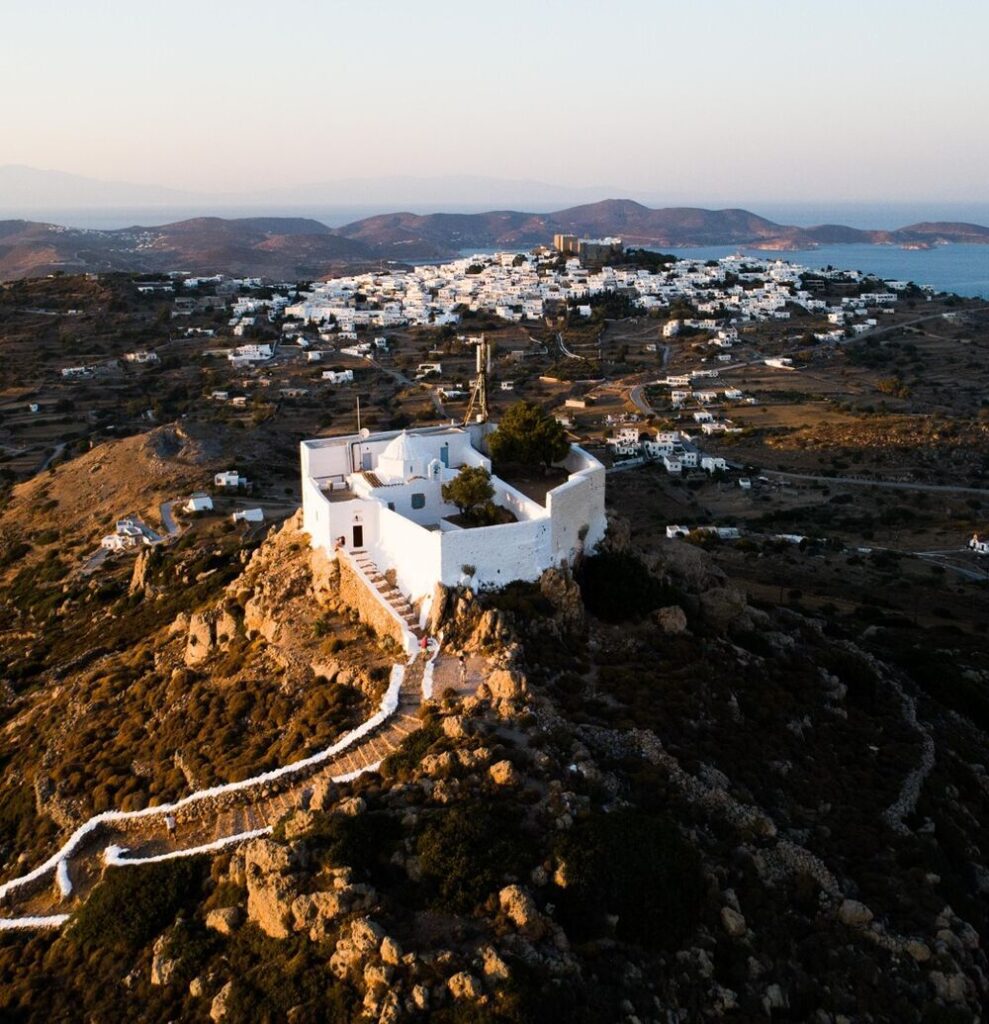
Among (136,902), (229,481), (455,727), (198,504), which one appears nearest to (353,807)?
(455,727)

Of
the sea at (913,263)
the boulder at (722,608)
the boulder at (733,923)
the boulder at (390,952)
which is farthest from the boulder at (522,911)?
the sea at (913,263)

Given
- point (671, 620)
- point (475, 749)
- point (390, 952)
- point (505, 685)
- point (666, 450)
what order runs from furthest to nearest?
1. point (666, 450)
2. point (671, 620)
3. point (505, 685)
4. point (475, 749)
5. point (390, 952)

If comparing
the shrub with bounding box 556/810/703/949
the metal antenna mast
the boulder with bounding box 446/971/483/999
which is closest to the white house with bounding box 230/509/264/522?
the metal antenna mast

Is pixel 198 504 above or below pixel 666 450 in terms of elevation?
above

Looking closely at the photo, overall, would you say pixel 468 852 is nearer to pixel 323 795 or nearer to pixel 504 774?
pixel 504 774

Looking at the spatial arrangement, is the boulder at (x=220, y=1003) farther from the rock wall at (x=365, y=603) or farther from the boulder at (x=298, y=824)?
the rock wall at (x=365, y=603)

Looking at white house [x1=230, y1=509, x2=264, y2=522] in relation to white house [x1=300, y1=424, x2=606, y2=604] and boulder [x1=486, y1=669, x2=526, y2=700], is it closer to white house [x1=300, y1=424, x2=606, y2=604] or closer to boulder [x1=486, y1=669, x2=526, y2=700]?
white house [x1=300, y1=424, x2=606, y2=604]
